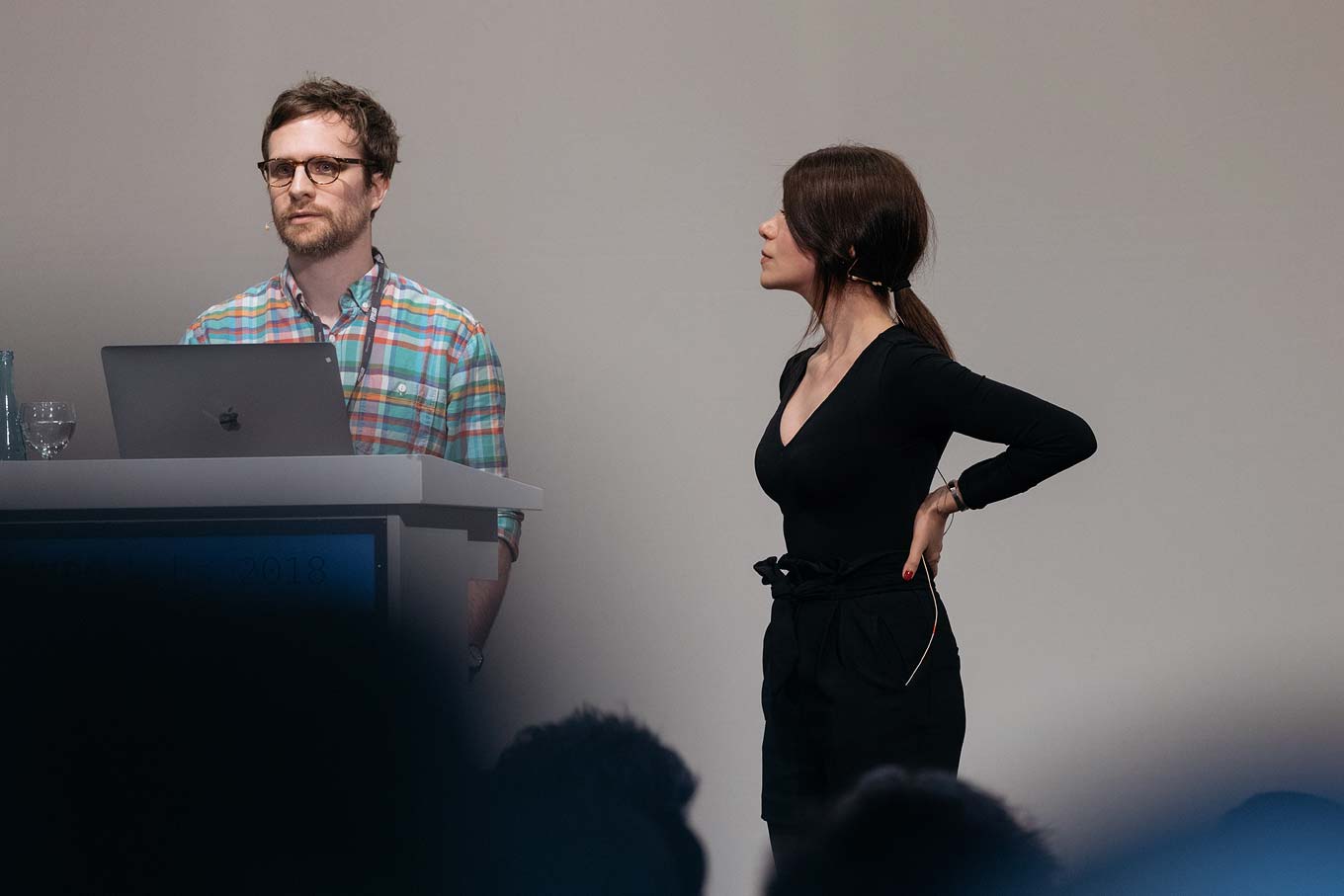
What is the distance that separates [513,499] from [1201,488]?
209 cm

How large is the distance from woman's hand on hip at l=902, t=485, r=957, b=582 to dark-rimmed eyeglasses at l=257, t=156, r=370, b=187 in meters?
1.25

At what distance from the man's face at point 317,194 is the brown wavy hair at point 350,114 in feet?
0.04

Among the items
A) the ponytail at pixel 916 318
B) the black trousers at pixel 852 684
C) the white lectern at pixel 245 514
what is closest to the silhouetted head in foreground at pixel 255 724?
the white lectern at pixel 245 514

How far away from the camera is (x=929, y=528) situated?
1630 mm

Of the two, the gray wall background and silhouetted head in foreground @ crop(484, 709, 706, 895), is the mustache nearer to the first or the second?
the gray wall background

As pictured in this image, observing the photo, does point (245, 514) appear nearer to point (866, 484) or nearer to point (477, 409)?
point (866, 484)

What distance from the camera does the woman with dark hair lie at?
1.55 m

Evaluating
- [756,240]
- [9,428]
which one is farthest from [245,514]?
[756,240]

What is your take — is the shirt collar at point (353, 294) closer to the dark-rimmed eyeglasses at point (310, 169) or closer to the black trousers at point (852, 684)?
the dark-rimmed eyeglasses at point (310, 169)

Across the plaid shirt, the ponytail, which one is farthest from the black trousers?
Result: the plaid shirt

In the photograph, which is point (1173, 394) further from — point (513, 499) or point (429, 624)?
point (429, 624)

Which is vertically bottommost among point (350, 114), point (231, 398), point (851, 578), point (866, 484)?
point (851, 578)

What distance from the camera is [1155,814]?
23 centimetres

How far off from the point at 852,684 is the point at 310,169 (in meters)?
1.37
